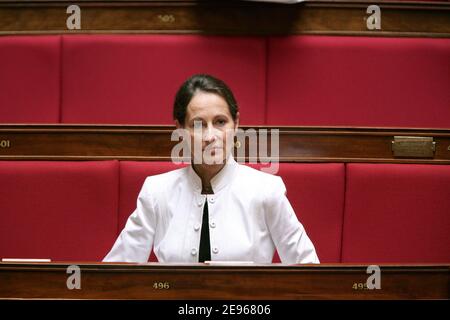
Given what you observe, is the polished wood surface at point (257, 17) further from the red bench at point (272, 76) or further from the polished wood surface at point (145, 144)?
the polished wood surface at point (145, 144)

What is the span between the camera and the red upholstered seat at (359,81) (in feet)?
1.90

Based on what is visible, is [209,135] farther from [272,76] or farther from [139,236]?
[272,76]

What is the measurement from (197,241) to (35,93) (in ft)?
0.86

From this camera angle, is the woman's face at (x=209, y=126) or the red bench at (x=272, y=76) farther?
the red bench at (x=272, y=76)

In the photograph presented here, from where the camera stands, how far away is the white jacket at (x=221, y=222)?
0.42 m

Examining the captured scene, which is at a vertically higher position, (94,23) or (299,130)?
(94,23)

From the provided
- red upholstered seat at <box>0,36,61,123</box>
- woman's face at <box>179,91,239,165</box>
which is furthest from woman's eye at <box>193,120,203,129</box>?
red upholstered seat at <box>0,36,61,123</box>

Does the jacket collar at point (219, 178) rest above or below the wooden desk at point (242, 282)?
above

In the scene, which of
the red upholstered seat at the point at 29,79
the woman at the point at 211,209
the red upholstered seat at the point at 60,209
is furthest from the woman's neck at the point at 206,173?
the red upholstered seat at the point at 29,79

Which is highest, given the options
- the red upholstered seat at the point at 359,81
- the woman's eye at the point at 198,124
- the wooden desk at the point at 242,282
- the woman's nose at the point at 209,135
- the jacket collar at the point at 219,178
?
the red upholstered seat at the point at 359,81

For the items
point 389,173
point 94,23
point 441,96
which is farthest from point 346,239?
point 94,23
